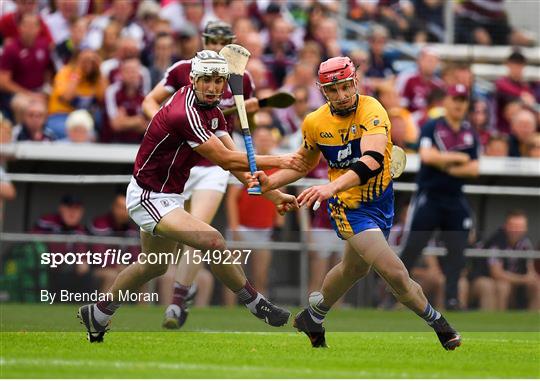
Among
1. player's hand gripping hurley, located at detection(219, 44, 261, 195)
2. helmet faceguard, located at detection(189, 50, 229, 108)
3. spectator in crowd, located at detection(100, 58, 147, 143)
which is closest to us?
→ helmet faceguard, located at detection(189, 50, 229, 108)

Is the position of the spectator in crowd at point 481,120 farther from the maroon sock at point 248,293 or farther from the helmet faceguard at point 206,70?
the helmet faceguard at point 206,70

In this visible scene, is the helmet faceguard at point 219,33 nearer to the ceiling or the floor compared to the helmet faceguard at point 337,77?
nearer to the floor

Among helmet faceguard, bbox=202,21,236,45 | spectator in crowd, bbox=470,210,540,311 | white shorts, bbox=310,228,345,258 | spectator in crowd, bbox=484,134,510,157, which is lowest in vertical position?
spectator in crowd, bbox=470,210,540,311

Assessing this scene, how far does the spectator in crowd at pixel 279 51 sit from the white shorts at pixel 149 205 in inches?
343

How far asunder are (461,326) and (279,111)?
530 cm

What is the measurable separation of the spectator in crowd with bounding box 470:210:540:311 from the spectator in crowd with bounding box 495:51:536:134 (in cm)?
374

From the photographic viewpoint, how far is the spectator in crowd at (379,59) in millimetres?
19438

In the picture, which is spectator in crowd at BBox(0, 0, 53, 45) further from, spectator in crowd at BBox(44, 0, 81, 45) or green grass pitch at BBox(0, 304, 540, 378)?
green grass pitch at BBox(0, 304, 540, 378)

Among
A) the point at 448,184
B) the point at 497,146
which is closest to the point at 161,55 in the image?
the point at 448,184

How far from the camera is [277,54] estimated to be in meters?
18.9

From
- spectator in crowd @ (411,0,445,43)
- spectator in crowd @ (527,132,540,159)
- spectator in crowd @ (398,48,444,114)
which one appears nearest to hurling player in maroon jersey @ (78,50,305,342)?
spectator in crowd @ (527,132,540,159)

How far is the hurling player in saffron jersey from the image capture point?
31.4ft

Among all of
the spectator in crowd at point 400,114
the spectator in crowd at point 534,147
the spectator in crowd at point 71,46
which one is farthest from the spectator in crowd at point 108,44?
the spectator in crowd at point 534,147

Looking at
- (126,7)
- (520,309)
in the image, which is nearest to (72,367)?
(520,309)
